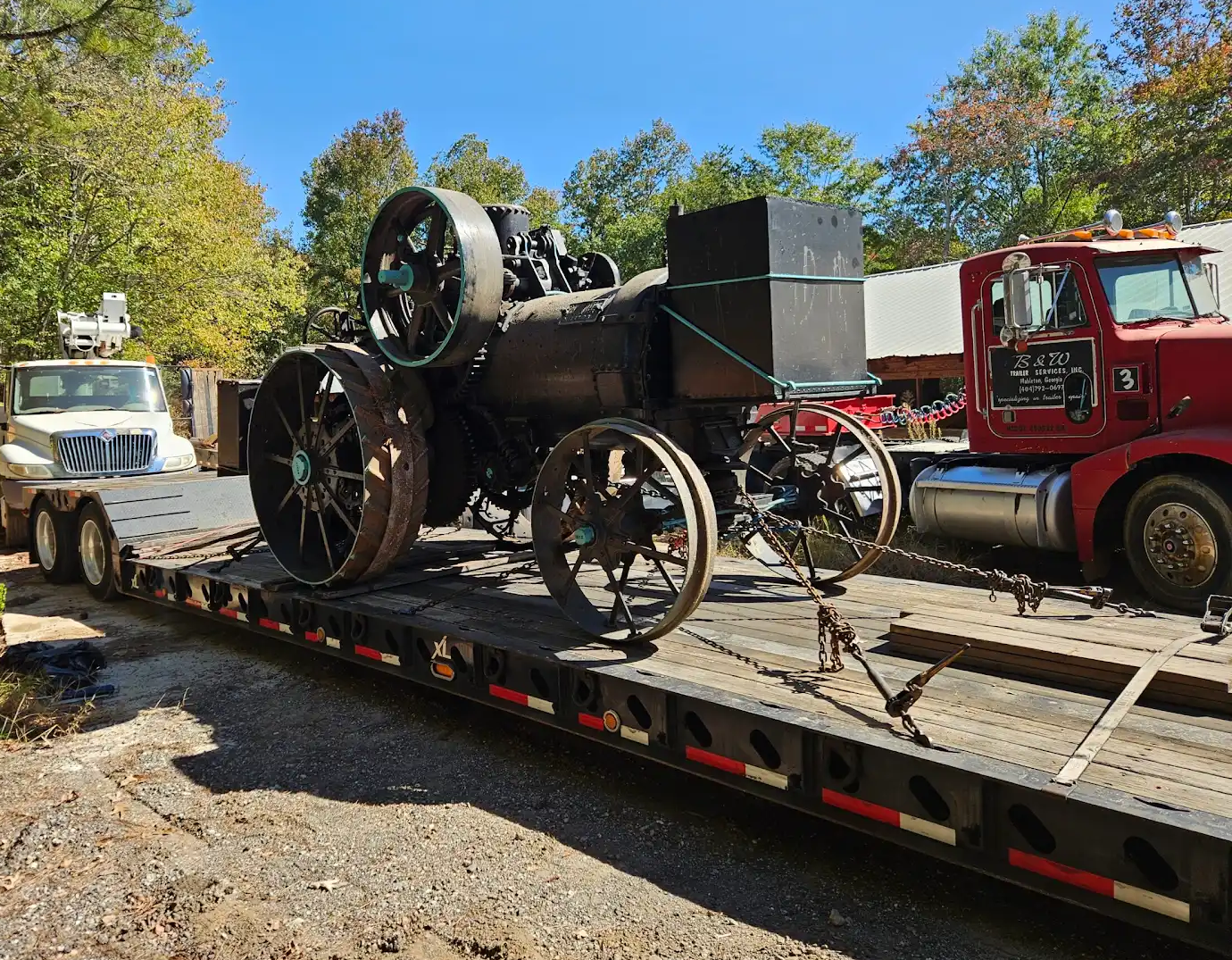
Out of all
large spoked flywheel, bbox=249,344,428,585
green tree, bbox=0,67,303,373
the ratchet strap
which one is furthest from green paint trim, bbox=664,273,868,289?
green tree, bbox=0,67,303,373

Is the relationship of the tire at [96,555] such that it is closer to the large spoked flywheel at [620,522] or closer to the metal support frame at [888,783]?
the metal support frame at [888,783]

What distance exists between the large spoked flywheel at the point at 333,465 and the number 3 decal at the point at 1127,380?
5239 mm

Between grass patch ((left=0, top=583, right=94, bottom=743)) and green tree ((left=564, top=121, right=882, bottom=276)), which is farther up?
green tree ((left=564, top=121, right=882, bottom=276))

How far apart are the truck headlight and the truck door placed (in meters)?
9.66

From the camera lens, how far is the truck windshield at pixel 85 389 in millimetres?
11156

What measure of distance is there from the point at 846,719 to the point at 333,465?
12.4 ft

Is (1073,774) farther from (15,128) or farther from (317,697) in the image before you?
(15,128)

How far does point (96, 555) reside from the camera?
8828 millimetres

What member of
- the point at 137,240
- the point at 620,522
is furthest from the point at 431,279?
the point at 137,240

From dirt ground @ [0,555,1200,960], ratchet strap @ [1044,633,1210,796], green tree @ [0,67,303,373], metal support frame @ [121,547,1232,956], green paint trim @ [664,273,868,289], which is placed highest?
green tree @ [0,67,303,373]

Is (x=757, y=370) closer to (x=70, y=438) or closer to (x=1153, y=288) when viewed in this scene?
(x=1153, y=288)

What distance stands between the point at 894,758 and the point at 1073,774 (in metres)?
0.52

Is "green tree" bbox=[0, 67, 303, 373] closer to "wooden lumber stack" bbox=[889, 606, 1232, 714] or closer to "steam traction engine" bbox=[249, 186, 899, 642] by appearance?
"steam traction engine" bbox=[249, 186, 899, 642]

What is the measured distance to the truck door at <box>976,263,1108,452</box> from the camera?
740cm
